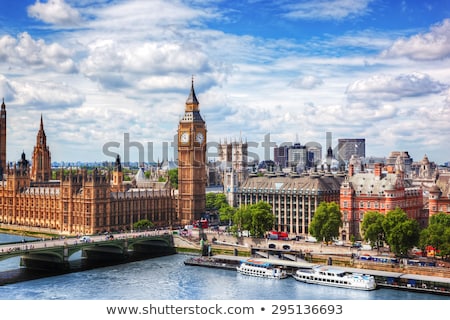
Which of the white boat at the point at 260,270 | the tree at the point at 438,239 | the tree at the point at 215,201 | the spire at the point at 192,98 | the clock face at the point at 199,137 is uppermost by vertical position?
the spire at the point at 192,98

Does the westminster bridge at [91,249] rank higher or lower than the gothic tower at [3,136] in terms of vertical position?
lower

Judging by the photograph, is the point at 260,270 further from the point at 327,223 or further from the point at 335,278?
the point at 327,223

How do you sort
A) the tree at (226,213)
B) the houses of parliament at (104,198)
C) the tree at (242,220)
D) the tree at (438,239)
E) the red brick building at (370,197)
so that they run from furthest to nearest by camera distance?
the tree at (226,213)
the houses of parliament at (104,198)
the red brick building at (370,197)
the tree at (242,220)
the tree at (438,239)

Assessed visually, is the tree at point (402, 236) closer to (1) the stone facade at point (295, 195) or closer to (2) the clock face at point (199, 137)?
(1) the stone facade at point (295, 195)

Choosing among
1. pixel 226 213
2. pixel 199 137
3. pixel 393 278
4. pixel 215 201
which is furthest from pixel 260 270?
pixel 215 201

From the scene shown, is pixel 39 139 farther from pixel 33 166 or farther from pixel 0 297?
pixel 0 297

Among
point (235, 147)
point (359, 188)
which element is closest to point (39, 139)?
point (235, 147)

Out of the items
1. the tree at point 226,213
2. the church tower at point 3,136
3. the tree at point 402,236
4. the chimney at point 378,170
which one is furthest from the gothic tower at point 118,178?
the tree at point 402,236
